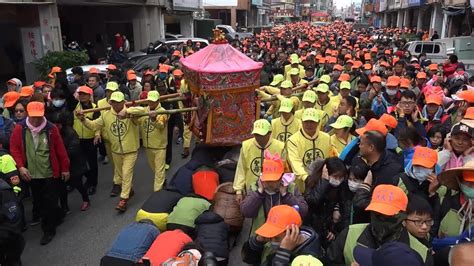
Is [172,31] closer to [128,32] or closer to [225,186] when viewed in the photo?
[128,32]

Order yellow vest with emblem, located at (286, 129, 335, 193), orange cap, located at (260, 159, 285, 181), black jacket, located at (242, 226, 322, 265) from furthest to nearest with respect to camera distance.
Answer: yellow vest with emblem, located at (286, 129, 335, 193) → orange cap, located at (260, 159, 285, 181) → black jacket, located at (242, 226, 322, 265)

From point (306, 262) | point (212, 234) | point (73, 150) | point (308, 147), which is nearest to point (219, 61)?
point (308, 147)

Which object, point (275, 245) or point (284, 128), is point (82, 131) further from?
point (275, 245)

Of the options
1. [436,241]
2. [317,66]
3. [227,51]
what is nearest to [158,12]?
[317,66]

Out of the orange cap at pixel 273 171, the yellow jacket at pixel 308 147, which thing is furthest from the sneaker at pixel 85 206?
the orange cap at pixel 273 171

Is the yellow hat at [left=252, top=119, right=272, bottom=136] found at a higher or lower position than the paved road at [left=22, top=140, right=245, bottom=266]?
higher

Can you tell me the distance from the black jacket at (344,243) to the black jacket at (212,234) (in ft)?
3.67

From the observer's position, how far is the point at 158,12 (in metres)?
23.2

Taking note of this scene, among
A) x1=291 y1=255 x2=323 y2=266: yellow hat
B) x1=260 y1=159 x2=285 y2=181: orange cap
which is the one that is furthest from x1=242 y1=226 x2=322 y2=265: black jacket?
x1=260 y1=159 x2=285 y2=181: orange cap

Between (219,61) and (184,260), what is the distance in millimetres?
3348

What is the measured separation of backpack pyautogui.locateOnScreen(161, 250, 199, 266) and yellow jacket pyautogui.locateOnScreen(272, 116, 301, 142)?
287 centimetres

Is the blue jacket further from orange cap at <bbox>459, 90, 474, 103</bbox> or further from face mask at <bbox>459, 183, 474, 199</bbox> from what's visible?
orange cap at <bbox>459, 90, 474, 103</bbox>

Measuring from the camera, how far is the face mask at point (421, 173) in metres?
3.41

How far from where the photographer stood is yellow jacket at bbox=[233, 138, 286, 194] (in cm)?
485
